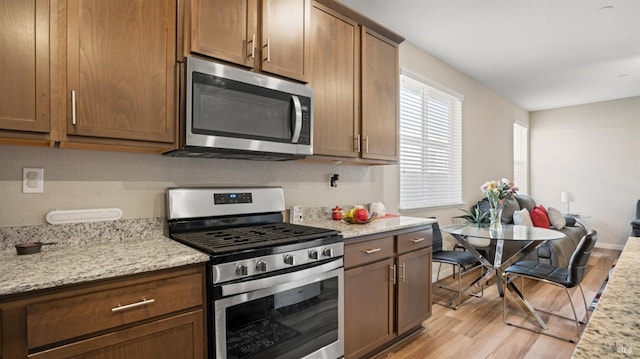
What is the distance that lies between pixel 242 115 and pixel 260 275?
2.75 ft

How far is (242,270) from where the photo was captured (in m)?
1.48

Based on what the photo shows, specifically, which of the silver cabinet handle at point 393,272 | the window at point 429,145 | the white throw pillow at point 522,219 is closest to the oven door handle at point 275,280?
the silver cabinet handle at point 393,272

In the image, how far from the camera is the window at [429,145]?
362cm

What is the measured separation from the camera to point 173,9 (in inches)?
64.6

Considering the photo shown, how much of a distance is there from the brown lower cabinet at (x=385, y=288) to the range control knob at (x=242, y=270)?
2.35 ft

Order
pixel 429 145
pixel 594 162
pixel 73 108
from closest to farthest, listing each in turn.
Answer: pixel 73 108, pixel 429 145, pixel 594 162

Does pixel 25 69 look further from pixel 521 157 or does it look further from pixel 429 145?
pixel 521 157

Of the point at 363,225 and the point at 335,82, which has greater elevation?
the point at 335,82

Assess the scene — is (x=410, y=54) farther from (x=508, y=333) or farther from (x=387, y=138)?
(x=508, y=333)

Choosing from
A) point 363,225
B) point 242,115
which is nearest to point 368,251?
point 363,225

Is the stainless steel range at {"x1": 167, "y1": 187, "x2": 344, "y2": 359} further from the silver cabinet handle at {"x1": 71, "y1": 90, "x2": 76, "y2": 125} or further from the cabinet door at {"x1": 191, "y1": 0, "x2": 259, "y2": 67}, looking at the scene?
the cabinet door at {"x1": 191, "y1": 0, "x2": 259, "y2": 67}

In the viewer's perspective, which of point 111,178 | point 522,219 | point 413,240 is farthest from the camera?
point 522,219

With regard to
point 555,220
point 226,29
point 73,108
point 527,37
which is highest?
point 527,37

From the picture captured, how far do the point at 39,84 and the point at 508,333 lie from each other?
131 inches
